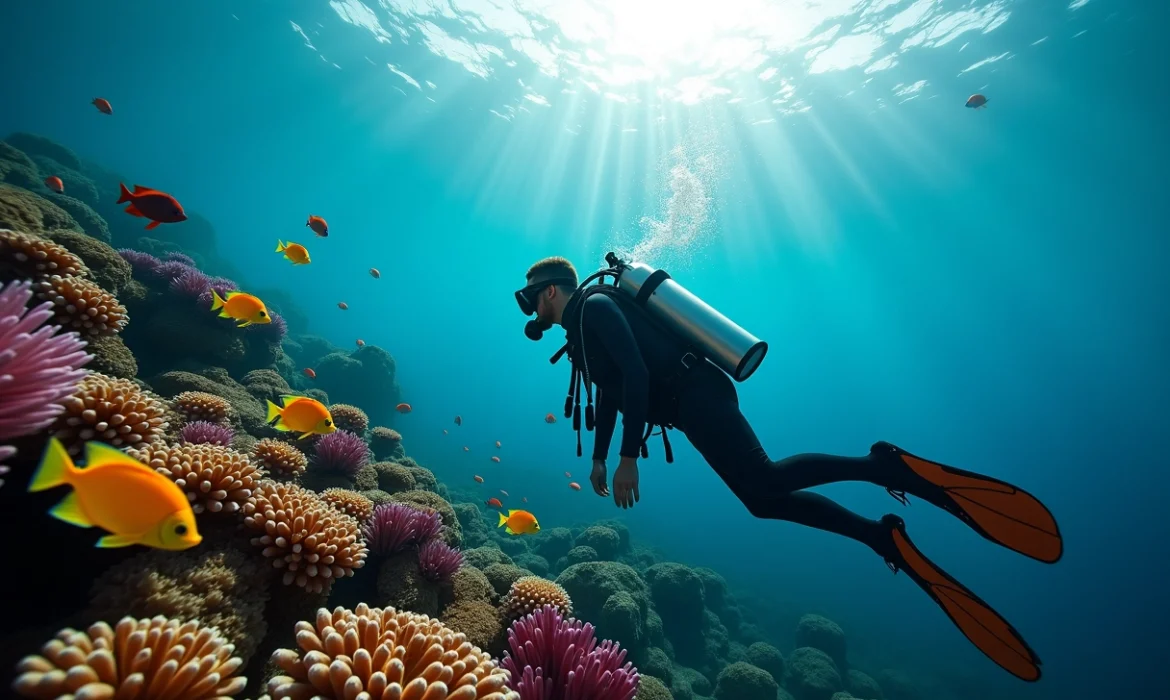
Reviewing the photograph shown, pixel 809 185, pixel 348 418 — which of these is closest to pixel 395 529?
pixel 348 418

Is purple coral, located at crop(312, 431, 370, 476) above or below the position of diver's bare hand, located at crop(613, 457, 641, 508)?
below

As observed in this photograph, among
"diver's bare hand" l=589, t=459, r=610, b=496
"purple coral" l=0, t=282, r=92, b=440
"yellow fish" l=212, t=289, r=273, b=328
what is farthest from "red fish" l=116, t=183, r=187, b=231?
"diver's bare hand" l=589, t=459, r=610, b=496

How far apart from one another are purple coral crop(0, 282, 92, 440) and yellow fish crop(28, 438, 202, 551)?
604mm

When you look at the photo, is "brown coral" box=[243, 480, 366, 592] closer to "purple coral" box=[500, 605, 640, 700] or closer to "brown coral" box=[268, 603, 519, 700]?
"brown coral" box=[268, 603, 519, 700]

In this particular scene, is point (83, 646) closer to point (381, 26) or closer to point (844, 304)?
point (381, 26)

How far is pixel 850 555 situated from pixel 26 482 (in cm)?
5805

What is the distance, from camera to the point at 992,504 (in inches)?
128

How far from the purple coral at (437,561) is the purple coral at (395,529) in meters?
0.15

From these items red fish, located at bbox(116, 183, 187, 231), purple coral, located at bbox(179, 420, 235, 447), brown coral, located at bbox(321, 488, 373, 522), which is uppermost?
red fish, located at bbox(116, 183, 187, 231)

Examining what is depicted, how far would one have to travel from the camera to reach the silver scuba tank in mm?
3834

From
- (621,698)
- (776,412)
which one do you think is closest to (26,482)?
(621,698)

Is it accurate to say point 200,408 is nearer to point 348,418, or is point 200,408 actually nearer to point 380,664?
point 348,418

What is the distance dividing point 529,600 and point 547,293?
318 cm

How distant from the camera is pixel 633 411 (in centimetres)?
352
